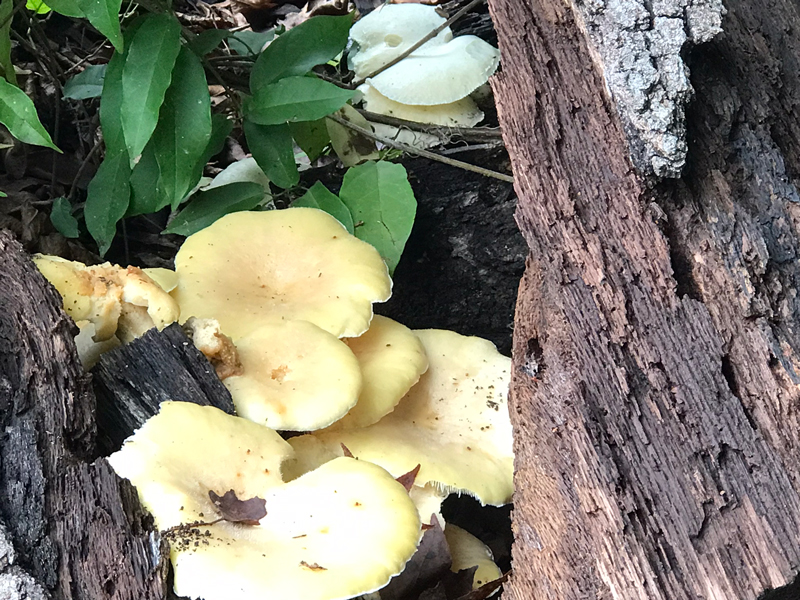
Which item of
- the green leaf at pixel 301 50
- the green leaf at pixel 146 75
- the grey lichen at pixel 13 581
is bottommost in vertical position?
the grey lichen at pixel 13 581

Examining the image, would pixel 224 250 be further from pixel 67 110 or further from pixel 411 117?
pixel 67 110

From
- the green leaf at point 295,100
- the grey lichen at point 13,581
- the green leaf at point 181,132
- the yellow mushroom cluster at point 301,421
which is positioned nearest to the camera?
the grey lichen at point 13,581

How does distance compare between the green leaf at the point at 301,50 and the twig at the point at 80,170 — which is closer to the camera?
the green leaf at the point at 301,50

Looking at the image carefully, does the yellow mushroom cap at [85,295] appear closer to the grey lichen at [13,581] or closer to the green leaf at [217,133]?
the grey lichen at [13,581]

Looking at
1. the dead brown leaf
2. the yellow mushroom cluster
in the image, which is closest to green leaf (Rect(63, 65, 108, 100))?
the yellow mushroom cluster

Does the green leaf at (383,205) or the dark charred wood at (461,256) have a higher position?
the green leaf at (383,205)

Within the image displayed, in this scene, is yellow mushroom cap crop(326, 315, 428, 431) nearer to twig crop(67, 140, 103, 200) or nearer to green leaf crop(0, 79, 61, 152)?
green leaf crop(0, 79, 61, 152)

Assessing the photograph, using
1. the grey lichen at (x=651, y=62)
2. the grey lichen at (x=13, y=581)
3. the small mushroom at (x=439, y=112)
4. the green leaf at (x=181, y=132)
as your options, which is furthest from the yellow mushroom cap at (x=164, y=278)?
the grey lichen at (x=651, y=62)
